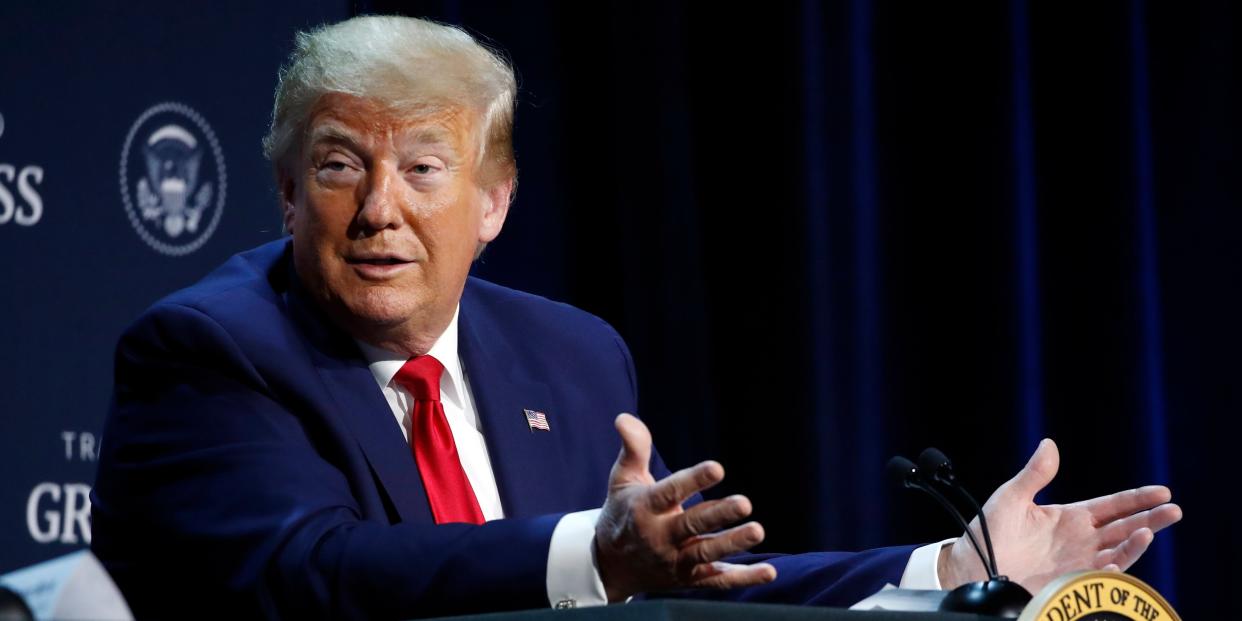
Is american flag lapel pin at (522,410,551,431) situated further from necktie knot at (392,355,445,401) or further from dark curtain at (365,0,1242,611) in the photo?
dark curtain at (365,0,1242,611)

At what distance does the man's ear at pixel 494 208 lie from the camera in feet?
8.32

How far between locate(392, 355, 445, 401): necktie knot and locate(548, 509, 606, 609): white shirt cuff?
0.70 meters

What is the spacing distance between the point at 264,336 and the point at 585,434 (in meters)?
0.58

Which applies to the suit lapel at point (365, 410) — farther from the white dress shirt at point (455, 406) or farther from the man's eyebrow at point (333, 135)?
the man's eyebrow at point (333, 135)

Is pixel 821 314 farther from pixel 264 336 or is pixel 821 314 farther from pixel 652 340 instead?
pixel 264 336

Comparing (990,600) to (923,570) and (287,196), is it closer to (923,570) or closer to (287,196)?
(923,570)

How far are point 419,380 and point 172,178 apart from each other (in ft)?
3.14

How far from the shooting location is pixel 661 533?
154 cm

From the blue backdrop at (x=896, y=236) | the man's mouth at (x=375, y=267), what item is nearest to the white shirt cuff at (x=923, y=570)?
the man's mouth at (x=375, y=267)

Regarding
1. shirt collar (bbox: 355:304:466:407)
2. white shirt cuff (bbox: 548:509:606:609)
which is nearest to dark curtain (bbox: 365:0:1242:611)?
shirt collar (bbox: 355:304:466:407)

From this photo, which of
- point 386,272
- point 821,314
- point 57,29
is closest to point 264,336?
point 386,272

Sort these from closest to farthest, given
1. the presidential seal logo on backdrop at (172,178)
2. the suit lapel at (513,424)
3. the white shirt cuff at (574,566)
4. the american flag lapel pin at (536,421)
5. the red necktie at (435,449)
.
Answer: the white shirt cuff at (574,566) → the red necktie at (435,449) → the suit lapel at (513,424) → the american flag lapel pin at (536,421) → the presidential seal logo on backdrop at (172,178)

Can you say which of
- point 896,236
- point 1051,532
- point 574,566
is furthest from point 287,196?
point 896,236

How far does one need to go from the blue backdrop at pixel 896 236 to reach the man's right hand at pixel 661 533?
6.62ft
